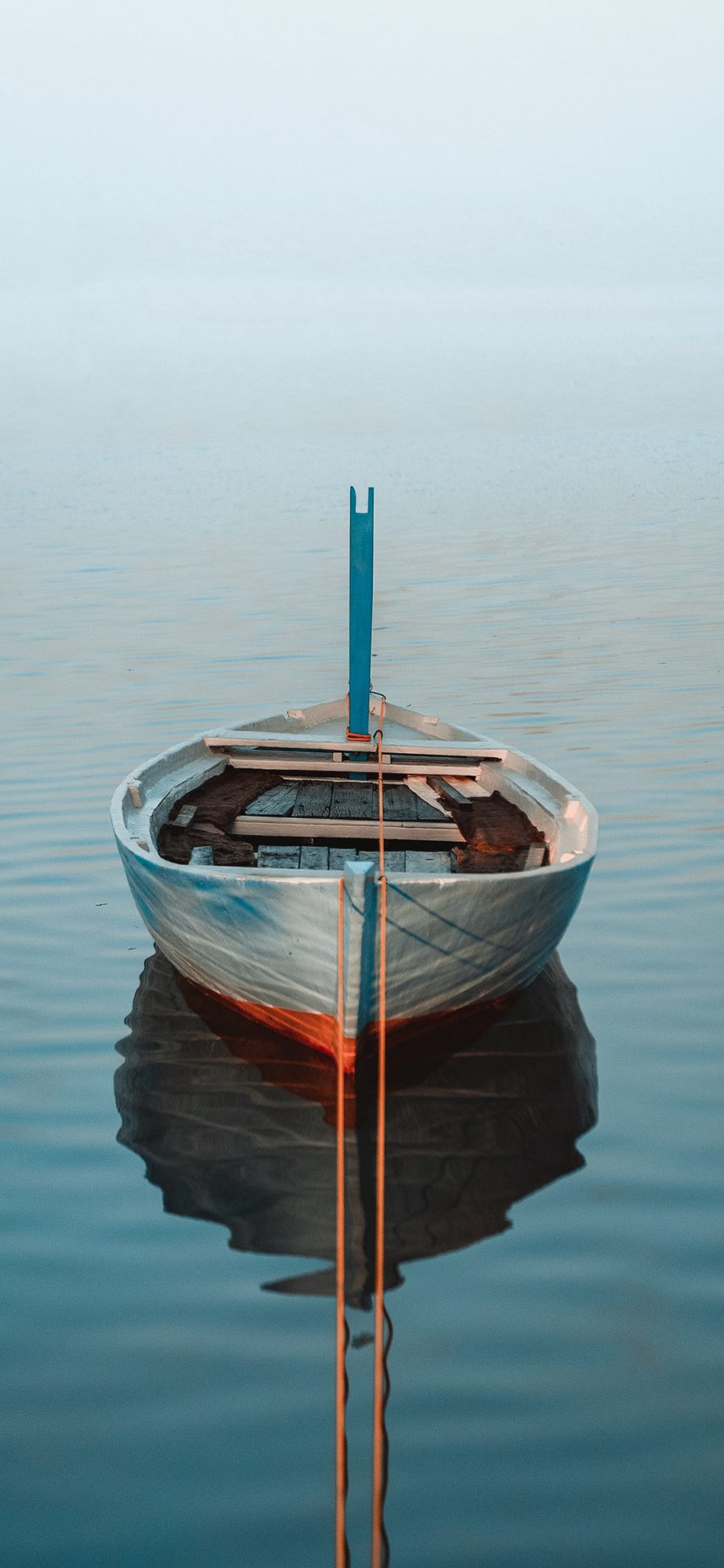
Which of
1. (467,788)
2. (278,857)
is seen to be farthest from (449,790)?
(278,857)

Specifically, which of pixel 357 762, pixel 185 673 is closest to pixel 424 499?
pixel 185 673

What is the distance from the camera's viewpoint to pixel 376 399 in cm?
8881

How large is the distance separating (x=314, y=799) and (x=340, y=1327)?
5.47 meters

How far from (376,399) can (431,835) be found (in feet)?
274

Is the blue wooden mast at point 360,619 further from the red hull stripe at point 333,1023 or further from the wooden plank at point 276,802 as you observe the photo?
the red hull stripe at point 333,1023

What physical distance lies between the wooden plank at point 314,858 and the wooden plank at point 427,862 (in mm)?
512

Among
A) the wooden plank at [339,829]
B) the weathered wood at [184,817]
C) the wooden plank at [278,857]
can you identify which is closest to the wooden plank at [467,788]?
the wooden plank at [339,829]

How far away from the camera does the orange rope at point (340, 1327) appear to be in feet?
12.6

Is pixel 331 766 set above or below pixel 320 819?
above

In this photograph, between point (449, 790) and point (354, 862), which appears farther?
point (449, 790)

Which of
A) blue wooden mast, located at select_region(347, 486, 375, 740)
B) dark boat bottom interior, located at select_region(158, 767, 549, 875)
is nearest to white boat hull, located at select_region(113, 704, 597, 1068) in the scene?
dark boat bottom interior, located at select_region(158, 767, 549, 875)

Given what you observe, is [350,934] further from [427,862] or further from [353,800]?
[353,800]

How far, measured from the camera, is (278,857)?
28.7ft

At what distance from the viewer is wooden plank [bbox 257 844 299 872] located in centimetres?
853
